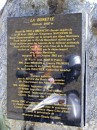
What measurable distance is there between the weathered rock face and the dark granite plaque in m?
0.09

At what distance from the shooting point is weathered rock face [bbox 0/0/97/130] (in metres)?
2.94

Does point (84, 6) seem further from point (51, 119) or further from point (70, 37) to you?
point (51, 119)

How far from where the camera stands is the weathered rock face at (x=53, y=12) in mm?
2943

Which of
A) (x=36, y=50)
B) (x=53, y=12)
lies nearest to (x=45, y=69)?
(x=36, y=50)

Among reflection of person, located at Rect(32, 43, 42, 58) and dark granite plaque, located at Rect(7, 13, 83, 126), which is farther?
reflection of person, located at Rect(32, 43, 42, 58)

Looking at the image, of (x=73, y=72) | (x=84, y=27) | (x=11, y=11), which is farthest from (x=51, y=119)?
(x=11, y=11)

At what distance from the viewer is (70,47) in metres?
2.91

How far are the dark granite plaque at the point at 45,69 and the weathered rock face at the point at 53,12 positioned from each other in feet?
0.30

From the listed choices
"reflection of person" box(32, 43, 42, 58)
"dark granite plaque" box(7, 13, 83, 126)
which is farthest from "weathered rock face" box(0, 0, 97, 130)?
"reflection of person" box(32, 43, 42, 58)

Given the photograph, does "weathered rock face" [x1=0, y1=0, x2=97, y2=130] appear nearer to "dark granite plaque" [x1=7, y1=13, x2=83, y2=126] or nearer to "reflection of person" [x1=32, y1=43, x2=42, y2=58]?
"dark granite plaque" [x1=7, y1=13, x2=83, y2=126]

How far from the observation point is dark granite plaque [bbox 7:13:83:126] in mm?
2908

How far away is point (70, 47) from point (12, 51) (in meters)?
0.60

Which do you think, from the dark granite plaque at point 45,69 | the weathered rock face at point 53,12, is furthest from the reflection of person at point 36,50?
the weathered rock face at point 53,12

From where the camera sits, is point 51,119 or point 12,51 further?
point 12,51
